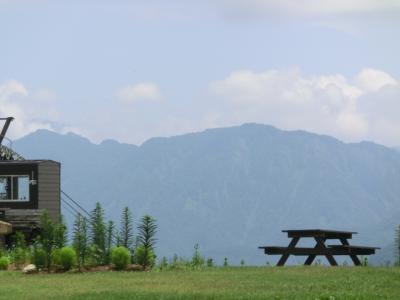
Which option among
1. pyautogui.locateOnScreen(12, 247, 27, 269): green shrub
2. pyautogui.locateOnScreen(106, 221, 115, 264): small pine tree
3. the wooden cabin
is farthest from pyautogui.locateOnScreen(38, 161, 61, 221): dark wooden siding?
pyautogui.locateOnScreen(106, 221, 115, 264): small pine tree

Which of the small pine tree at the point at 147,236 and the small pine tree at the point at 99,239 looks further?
the small pine tree at the point at 99,239

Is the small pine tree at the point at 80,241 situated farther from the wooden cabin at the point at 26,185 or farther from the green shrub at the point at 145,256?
the wooden cabin at the point at 26,185

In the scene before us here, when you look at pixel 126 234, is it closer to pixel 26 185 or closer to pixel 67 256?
pixel 67 256

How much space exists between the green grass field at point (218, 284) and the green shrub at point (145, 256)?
1.29 m

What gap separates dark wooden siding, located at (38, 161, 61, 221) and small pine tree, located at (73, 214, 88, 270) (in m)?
26.0

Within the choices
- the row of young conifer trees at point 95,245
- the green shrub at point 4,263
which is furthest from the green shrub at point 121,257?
the green shrub at point 4,263

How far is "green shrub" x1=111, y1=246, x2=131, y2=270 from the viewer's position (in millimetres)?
22828

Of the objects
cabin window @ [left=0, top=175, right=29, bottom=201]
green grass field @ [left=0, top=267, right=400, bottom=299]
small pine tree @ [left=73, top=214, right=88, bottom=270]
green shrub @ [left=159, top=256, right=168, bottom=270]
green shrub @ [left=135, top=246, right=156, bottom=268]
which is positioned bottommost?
green grass field @ [left=0, top=267, right=400, bottom=299]

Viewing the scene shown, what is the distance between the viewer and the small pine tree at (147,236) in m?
22.9

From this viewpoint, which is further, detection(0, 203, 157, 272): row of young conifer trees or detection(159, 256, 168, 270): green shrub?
detection(159, 256, 168, 270): green shrub

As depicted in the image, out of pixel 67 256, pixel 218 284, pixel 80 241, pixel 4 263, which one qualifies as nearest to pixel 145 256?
pixel 80 241

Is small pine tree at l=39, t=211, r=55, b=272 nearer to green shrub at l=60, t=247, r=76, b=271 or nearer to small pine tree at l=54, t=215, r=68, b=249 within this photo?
small pine tree at l=54, t=215, r=68, b=249

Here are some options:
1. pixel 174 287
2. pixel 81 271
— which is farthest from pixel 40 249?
pixel 174 287

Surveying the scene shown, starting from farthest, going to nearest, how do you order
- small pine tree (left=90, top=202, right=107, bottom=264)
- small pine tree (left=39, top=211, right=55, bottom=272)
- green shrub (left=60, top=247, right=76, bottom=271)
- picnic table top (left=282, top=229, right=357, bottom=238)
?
picnic table top (left=282, top=229, right=357, bottom=238), small pine tree (left=90, top=202, right=107, bottom=264), small pine tree (left=39, top=211, right=55, bottom=272), green shrub (left=60, top=247, right=76, bottom=271)
